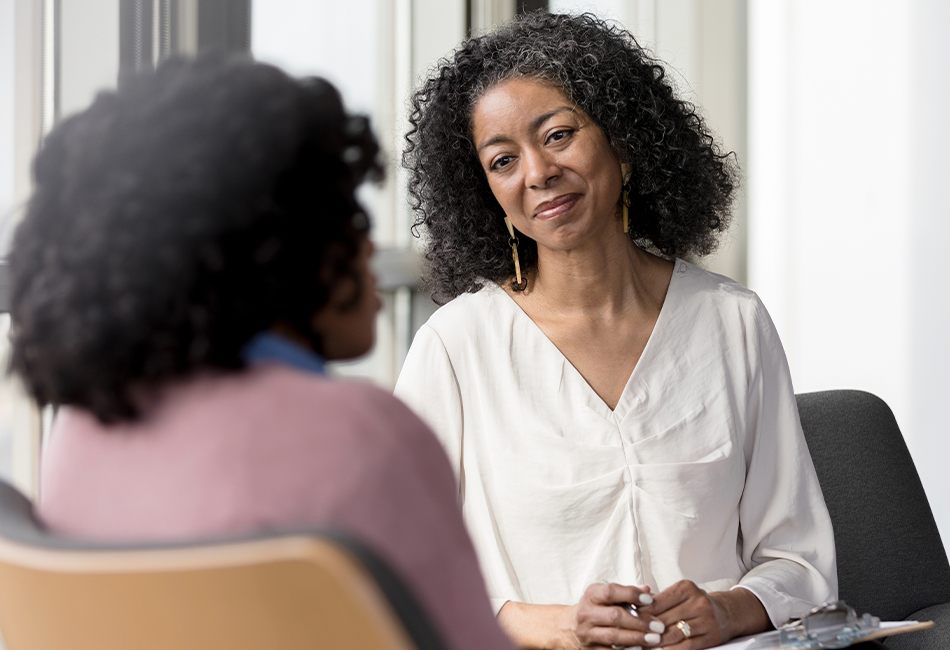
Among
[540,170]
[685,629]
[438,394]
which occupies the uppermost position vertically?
[540,170]

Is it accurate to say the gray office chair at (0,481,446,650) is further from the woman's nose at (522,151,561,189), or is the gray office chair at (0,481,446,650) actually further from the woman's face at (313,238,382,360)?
the woman's nose at (522,151,561,189)

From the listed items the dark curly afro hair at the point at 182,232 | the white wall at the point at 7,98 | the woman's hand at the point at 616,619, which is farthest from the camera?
the white wall at the point at 7,98

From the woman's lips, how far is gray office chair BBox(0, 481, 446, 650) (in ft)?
4.03

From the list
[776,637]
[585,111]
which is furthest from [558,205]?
[776,637]

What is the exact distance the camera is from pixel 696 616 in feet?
5.31

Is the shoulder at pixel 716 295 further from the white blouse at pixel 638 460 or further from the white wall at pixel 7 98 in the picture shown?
the white wall at pixel 7 98

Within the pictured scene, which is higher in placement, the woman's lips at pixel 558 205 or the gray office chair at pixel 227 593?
the woman's lips at pixel 558 205

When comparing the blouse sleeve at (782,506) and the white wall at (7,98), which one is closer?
the blouse sleeve at (782,506)

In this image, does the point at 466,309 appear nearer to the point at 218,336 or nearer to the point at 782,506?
the point at 782,506

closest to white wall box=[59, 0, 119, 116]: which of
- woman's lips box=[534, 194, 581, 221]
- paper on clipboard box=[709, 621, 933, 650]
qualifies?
woman's lips box=[534, 194, 581, 221]

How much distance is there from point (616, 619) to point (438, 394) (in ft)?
1.54

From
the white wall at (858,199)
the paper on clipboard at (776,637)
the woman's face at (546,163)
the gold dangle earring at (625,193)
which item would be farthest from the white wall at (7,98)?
the white wall at (858,199)

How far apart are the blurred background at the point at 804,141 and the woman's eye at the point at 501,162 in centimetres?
83

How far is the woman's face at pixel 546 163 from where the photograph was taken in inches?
72.9
